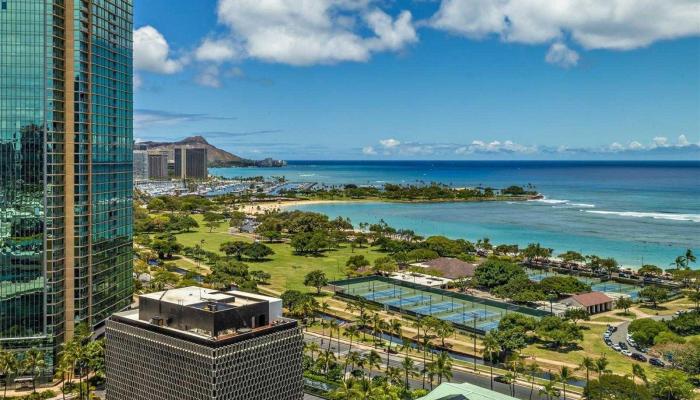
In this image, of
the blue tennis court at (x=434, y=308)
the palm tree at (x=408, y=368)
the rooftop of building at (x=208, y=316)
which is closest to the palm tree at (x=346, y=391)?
the rooftop of building at (x=208, y=316)

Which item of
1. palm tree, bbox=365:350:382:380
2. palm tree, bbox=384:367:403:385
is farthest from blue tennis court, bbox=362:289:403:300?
palm tree, bbox=384:367:403:385

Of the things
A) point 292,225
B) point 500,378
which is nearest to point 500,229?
point 292,225


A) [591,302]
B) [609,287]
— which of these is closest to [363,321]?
[591,302]

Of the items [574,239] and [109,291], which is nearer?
[109,291]

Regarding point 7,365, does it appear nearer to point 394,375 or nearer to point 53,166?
point 53,166

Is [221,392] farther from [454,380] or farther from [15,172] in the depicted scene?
[15,172]

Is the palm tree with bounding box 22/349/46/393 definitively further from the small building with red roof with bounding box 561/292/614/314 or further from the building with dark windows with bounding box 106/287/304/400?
the small building with red roof with bounding box 561/292/614/314
